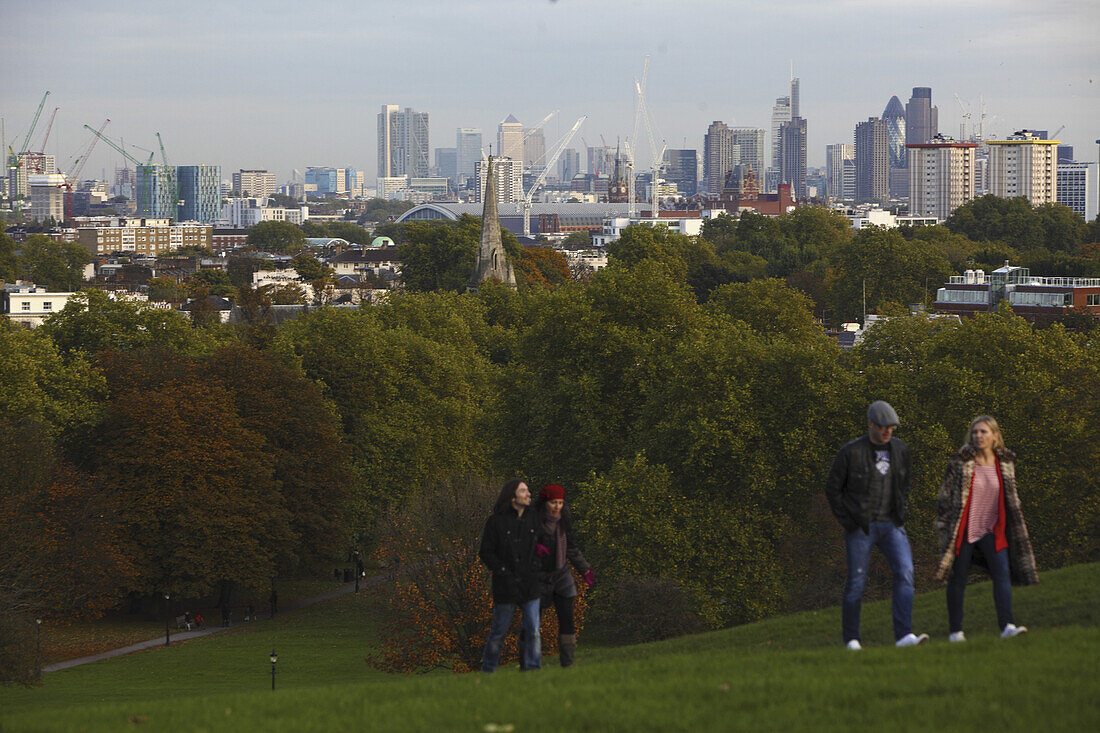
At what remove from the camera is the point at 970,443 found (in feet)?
36.3

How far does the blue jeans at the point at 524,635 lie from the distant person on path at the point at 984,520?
146 inches

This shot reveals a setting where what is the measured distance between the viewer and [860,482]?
1134 centimetres

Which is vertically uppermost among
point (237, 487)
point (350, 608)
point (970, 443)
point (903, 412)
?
point (970, 443)

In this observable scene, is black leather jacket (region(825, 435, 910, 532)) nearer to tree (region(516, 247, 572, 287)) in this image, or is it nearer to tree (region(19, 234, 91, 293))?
tree (region(516, 247, 572, 287))

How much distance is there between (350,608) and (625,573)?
52.2 ft

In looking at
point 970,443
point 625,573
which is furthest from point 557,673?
point 625,573

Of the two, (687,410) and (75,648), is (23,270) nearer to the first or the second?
(75,648)

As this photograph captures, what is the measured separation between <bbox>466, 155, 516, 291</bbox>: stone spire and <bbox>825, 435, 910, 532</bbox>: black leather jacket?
8648 centimetres

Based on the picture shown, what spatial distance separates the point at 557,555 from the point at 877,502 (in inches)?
117

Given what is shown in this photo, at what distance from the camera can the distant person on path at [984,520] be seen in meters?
11.1

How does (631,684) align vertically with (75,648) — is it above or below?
above

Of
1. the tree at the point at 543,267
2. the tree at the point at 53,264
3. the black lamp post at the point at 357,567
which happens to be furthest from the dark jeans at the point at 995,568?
the tree at the point at 53,264

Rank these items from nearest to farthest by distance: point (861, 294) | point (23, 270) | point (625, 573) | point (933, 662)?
1. point (933, 662)
2. point (625, 573)
3. point (861, 294)
4. point (23, 270)

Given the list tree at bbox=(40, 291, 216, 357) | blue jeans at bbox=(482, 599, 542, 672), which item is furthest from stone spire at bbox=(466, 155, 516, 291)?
blue jeans at bbox=(482, 599, 542, 672)
